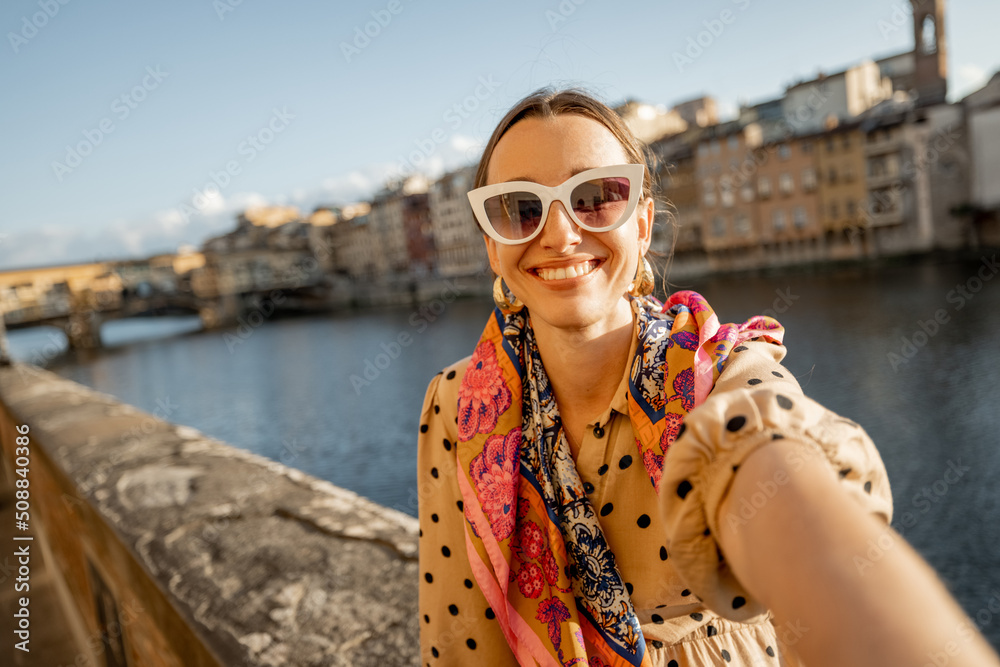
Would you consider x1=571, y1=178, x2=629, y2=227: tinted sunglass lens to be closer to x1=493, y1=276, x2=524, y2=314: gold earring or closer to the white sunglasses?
the white sunglasses

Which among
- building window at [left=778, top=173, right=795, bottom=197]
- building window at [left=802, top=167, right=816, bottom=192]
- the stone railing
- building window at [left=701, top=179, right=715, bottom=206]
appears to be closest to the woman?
the stone railing

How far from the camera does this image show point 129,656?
2.54 metres

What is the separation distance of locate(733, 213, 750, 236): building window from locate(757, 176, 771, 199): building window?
1470 mm

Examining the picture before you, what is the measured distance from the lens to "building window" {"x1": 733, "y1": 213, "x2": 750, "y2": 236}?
126 ft

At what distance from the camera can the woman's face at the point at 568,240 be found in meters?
1.12

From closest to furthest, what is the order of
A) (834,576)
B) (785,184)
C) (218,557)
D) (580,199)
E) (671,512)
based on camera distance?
(834,576) → (671,512) → (580,199) → (218,557) → (785,184)

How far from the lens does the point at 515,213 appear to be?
1.17 meters

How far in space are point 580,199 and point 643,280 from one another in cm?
30

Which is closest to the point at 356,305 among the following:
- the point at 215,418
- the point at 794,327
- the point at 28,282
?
the point at 28,282

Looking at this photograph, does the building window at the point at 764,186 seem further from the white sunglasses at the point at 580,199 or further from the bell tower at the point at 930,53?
Answer: the white sunglasses at the point at 580,199

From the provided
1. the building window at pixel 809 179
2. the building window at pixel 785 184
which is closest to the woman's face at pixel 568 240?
the building window at pixel 809 179

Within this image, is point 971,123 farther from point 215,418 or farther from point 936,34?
point 215,418

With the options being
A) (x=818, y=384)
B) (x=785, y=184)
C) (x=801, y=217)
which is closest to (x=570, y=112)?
(x=818, y=384)

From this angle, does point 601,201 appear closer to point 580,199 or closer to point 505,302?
point 580,199
